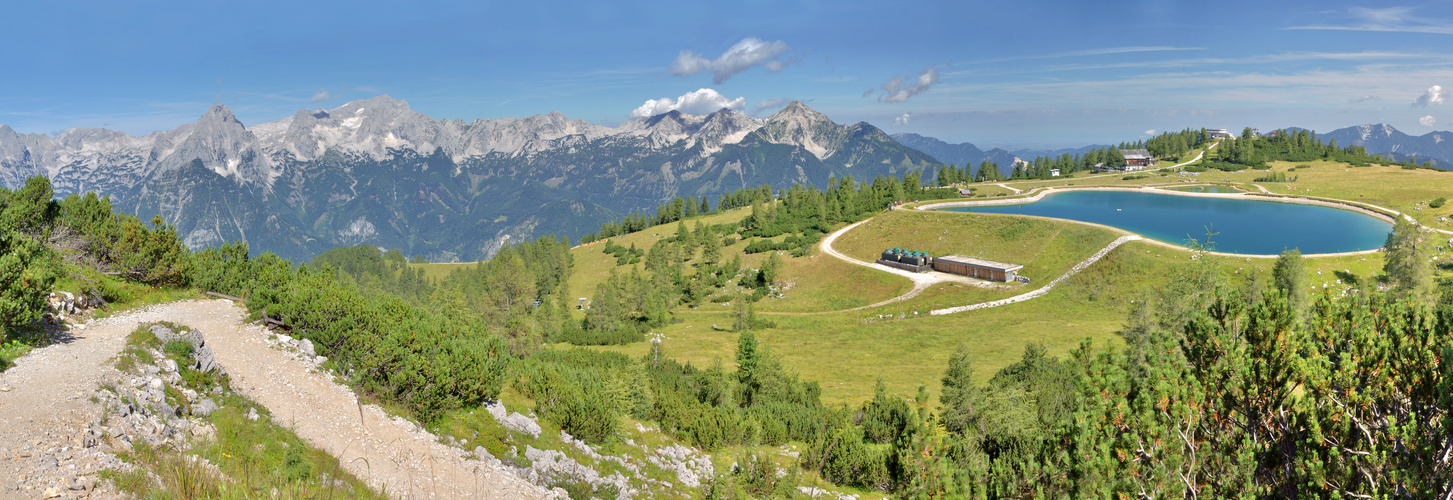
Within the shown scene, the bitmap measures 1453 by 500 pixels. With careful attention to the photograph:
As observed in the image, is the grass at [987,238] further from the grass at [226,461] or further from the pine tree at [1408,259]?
the grass at [226,461]

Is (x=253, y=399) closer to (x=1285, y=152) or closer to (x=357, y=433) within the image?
(x=357, y=433)

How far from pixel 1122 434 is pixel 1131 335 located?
33.1 metres

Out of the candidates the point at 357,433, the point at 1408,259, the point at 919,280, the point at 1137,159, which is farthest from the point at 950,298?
the point at 1137,159

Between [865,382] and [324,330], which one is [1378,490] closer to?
[324,330]

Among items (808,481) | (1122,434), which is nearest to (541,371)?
(808,481)

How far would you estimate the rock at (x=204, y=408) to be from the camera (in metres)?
15.8

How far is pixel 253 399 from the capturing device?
58.0 feet

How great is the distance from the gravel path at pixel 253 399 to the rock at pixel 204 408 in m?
1.39

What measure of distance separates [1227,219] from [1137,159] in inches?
3713

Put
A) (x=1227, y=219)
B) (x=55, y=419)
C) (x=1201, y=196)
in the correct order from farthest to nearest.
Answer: (x=1201, y=196) < (x=1227, y=219) < (x=55, y=419)

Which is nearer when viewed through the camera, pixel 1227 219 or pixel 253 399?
pixel 253 399

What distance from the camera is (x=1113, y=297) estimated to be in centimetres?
7112

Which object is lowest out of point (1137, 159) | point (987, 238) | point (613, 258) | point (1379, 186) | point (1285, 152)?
point (613, 258)

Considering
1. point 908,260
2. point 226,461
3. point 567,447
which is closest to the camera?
point 226,461
